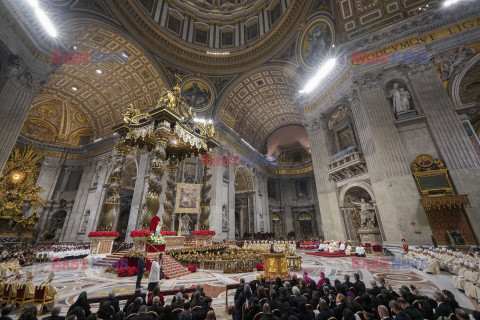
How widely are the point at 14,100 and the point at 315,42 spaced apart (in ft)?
58.3

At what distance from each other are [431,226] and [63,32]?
66.5ft

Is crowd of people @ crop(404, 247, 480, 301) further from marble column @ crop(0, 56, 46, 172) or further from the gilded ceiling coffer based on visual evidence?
marble column @ crop(0, 56, 46, 172)

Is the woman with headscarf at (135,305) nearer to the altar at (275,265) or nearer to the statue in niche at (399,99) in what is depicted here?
the altar at (275,265)

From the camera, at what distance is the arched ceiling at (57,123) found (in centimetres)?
1933

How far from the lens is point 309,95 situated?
50.1 ft

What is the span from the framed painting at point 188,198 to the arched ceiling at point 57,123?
1476 centimetres

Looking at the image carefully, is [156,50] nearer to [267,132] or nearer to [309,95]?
[309,95]

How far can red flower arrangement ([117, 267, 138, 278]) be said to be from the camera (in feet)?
19.9

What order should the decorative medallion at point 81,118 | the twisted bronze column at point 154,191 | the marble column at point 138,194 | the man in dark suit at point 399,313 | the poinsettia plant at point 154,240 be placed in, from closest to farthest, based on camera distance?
the man in dark suit at point 399,313 < the poinsettia plant at point 154,240 < the twisted bronze column at point 154,191 < the marble column at point 138,194 < the decorative medallion at point 81,118

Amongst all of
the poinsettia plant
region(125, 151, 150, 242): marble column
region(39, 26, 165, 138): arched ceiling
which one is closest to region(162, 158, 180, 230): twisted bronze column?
the poinsettia plant

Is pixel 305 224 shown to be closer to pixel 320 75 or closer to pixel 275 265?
pixel 320 75

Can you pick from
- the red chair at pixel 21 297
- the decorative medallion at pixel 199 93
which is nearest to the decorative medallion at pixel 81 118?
the decorative medallion at pixel 199 93

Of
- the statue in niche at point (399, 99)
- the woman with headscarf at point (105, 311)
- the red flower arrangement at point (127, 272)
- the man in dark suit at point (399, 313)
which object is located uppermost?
the statue in niche at point (399, 99)

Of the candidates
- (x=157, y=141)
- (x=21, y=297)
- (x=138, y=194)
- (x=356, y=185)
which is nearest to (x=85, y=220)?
(x=138, y=194)
